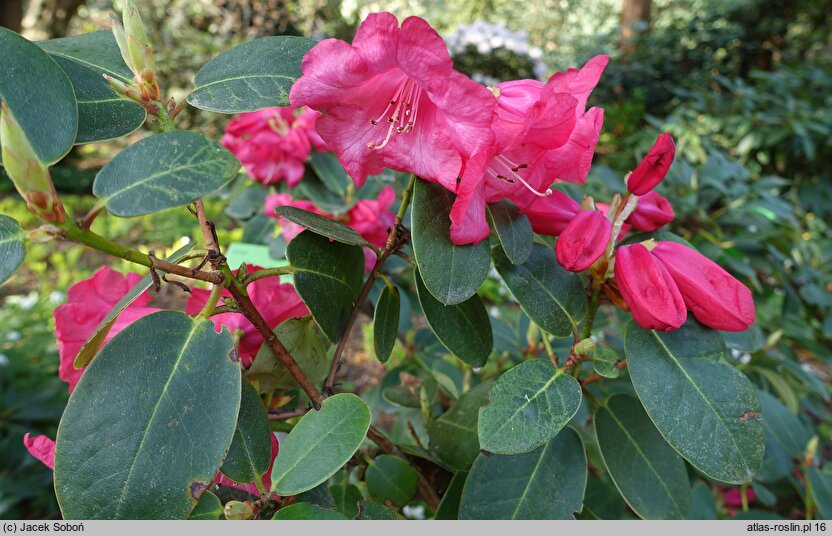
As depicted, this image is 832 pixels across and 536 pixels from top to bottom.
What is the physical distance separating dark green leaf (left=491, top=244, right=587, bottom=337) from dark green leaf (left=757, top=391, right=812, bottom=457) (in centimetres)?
69

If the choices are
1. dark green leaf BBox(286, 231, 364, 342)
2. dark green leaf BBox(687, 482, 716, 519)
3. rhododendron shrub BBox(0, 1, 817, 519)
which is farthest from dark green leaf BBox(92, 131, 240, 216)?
dark green leaf BBox(687, 482, 716, 519)

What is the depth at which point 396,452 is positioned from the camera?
26.1 inches

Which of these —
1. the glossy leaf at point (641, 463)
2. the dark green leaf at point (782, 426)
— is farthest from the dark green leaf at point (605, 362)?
the dark green leaf at point (782, 426)

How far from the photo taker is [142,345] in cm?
41

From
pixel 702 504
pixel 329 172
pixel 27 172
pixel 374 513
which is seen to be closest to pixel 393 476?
pixel 374 513

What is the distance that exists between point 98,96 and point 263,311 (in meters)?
0.24

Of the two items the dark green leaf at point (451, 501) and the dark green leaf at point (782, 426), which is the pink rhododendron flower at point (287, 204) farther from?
the dark green leaf at point (782, 426)

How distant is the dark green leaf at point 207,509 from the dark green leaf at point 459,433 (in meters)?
0.28

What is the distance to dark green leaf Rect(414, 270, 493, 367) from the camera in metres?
0.55

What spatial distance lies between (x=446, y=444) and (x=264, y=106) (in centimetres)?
42

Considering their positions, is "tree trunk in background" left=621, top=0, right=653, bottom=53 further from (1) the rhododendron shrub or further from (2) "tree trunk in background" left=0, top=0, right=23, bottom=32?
(1) the rhododendron shrub

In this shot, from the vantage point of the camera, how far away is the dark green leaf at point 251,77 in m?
0.48
